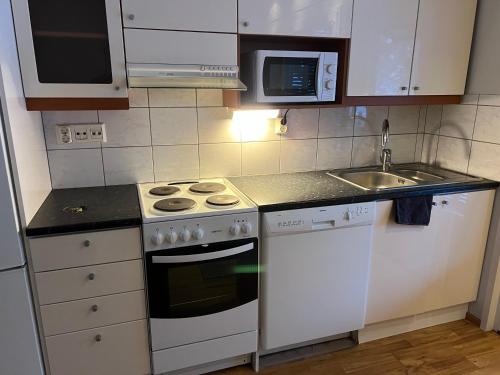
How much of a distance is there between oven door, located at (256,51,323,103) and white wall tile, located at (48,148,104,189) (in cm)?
93

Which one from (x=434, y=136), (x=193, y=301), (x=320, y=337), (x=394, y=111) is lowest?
(x=320, y=337)

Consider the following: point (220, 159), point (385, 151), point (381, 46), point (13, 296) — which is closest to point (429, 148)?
point (385, 151)

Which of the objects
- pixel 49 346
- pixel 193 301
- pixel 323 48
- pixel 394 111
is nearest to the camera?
pixel 49 346

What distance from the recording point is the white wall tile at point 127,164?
6.48ft

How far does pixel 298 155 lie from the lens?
7.57ft

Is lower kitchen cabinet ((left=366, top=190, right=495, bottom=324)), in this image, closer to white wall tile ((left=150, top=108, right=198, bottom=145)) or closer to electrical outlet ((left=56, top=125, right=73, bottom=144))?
white wall tile ((left=150, top=108, right=198, bottom=145))

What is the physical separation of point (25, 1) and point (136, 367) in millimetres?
1627

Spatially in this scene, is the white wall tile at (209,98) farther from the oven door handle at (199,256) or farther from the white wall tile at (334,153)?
the oven door handle at (199,256)

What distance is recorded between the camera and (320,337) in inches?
78.2

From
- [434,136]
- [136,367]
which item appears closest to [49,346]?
[136,367]

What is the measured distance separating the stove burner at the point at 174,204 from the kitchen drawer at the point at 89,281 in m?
0.25

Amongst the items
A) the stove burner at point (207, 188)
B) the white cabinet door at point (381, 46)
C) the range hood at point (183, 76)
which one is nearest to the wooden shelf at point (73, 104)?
the range hood at point (183, 76)

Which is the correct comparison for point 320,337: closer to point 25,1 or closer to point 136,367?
point 136,367

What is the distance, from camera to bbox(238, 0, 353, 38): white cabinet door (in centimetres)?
172
